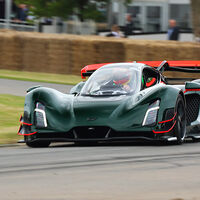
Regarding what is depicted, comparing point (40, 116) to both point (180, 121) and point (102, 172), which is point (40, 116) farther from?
point (102, 172)

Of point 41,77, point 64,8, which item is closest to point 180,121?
point 41,77

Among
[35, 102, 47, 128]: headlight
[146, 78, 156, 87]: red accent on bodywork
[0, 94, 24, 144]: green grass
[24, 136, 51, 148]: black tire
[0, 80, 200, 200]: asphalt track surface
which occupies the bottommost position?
[0, 94, 24, 144]: green grass

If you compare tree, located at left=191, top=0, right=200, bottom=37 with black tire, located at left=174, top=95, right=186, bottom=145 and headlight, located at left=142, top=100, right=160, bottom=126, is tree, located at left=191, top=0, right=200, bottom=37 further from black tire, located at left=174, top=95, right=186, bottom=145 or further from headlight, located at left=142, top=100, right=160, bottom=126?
headlight, located at left=142, top=100, right=160, bottom=126

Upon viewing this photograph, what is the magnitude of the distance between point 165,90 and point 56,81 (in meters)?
10.6

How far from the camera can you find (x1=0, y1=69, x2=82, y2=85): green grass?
62.0 ft

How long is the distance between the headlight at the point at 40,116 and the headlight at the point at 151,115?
1286 mm

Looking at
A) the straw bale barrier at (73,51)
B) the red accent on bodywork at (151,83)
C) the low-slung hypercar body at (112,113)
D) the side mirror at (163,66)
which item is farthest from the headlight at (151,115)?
the straw bale barrier at (73,51)

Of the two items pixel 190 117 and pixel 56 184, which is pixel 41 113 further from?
pixel 56 184

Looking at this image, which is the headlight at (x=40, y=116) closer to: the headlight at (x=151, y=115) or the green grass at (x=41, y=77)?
the headlight at (x=151, y=115)

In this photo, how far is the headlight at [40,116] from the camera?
8.32 meters

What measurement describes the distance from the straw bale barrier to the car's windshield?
9162 millimetres

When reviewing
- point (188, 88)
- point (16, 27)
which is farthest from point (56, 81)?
point (16, 27)

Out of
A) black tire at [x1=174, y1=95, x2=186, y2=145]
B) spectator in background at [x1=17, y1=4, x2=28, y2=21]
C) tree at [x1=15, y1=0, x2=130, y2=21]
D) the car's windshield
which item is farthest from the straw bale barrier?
black tire at [x1=174, y1=95, x2=186, y2=145]

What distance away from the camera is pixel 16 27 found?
3025 cm
